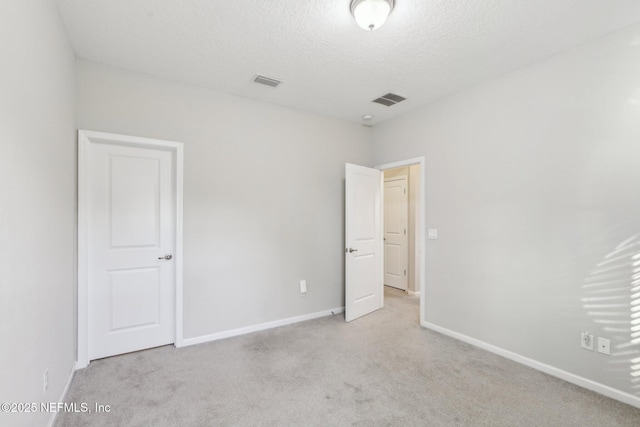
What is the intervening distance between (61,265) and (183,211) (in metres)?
1.07

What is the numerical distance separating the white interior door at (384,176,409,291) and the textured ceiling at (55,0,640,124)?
250 centimetres

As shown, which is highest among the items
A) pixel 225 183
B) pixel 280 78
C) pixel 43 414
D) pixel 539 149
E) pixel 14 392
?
pixel 280 78

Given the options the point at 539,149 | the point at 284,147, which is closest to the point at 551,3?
the point at 539,149

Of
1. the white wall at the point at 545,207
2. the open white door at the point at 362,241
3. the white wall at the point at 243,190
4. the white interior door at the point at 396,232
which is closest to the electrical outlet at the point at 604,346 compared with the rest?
the white wall at the point at 545,207

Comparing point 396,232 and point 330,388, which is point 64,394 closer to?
point 330,388

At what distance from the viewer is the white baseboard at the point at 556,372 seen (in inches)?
83.3

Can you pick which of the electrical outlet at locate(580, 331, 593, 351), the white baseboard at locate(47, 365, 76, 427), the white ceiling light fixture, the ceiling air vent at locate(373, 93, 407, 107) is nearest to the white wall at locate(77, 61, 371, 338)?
the ceiling air vent at locate(373, 93, 407, 107)

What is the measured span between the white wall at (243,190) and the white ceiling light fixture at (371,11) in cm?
181

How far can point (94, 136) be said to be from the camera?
8.55 feet

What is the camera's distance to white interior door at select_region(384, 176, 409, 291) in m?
5.30

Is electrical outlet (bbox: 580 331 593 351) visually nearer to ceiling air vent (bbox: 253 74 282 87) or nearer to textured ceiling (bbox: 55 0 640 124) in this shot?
textured ceiling (bbox: 55 0 640 124)

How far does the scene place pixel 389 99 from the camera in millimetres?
3455

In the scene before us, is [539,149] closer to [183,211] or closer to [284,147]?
[284,147]

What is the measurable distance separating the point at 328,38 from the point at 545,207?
2.30 meters
